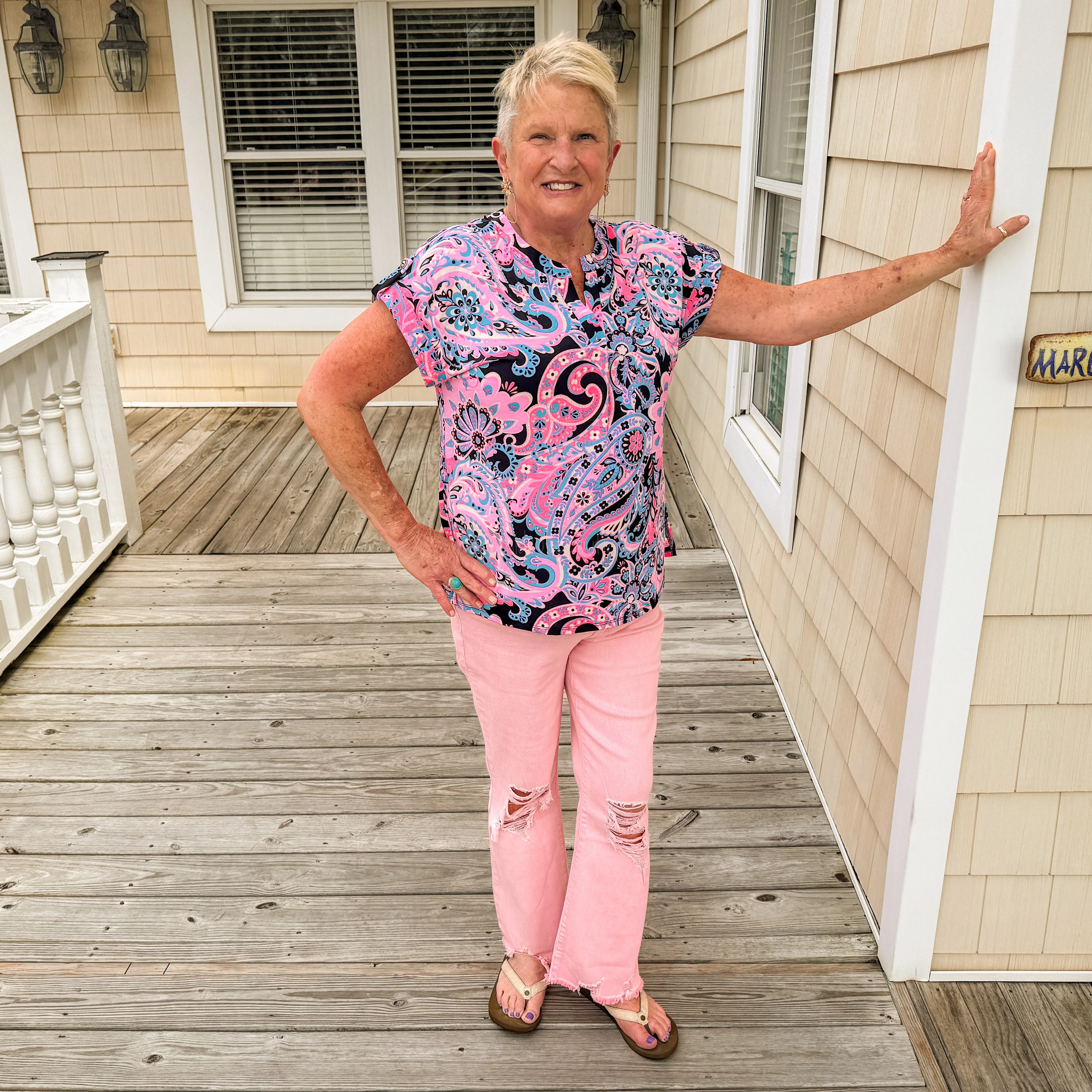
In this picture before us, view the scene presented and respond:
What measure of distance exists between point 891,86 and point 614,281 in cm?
86

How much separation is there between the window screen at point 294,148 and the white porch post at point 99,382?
2.18 meters

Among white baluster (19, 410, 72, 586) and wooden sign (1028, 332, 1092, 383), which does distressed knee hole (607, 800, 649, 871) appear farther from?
white baluster (19, 410, 72, 586)

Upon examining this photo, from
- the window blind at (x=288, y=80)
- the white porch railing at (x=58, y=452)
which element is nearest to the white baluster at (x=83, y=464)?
the white porch railing at (x=58, y=452)

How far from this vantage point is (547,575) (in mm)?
1441

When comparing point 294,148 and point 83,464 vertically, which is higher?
point 294,148

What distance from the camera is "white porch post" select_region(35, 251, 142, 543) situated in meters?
3.54

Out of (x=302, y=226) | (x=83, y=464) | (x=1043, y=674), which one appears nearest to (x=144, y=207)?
(x=302, y=226)

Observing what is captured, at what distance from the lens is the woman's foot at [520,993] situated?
172 cm

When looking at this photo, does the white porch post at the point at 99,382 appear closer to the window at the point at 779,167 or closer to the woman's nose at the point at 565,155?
the window at the point at 779,167

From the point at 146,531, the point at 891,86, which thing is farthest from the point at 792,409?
the point at 146,531

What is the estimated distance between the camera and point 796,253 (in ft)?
8.96

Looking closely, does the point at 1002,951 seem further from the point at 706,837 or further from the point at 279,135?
the point at 279,135

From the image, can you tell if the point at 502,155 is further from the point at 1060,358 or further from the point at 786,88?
the point at 786,88

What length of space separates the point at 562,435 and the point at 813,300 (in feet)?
1.60
